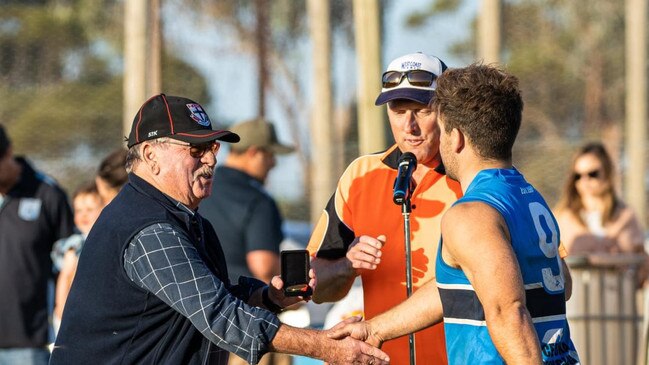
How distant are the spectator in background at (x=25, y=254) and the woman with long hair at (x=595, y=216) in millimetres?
4000

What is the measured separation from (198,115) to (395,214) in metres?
1.09

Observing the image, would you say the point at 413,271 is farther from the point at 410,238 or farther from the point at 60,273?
the point at 60,273

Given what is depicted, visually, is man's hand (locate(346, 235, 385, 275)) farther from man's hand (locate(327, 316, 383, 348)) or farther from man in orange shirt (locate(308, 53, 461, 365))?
man's hand (locate(327, 316, 383, 348))

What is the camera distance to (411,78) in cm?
550

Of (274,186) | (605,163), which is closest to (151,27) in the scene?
(605,163)

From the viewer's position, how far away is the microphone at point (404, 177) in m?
4.98

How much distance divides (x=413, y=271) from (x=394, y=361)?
41cm

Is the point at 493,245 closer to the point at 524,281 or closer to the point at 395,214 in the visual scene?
the point at 524,281

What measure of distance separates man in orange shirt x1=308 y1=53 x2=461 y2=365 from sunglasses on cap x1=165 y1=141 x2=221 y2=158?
0.87 meters

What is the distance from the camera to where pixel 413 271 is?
212 inches

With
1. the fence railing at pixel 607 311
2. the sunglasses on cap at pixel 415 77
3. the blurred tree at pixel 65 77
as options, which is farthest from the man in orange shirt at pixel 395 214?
the blurred tree at pixel 65 77

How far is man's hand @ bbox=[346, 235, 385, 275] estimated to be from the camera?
5156 millimetres

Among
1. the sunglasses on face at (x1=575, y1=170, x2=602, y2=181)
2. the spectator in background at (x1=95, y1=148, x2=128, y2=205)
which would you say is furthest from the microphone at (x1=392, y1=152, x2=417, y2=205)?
the sunglasses on face at (x1=575, y1=170, x2=602, y2=181)

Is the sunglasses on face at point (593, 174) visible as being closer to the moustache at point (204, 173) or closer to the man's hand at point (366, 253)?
the man's hand at point (366, 253)
